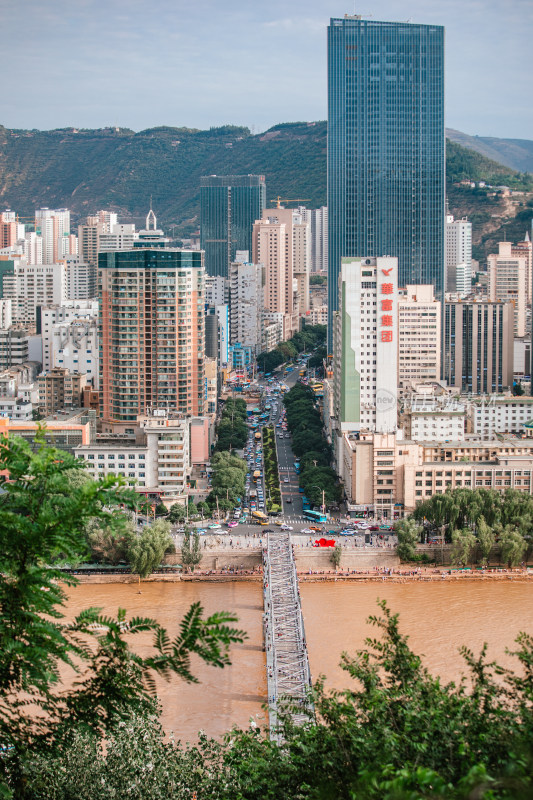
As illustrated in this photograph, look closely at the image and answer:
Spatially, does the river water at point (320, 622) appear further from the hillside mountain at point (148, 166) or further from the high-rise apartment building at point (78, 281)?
the hillside mountain at point (148, 166)

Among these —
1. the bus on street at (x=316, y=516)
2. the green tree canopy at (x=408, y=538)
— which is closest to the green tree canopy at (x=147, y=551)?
the bus on street at (x=316, y=516)

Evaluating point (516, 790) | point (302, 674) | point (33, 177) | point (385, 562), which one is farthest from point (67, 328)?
point (33, 177)

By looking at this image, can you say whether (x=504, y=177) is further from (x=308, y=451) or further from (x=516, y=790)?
(x=516, y=790)

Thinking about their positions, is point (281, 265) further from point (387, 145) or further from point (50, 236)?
point (50, 236)

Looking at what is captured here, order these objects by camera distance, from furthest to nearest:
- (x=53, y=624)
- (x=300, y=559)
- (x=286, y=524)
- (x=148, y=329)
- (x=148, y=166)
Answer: (x=148, y=166)
(x=148, y=329)
(x=286, y=524)
(x=300, y=559)
(x=53, y=624)

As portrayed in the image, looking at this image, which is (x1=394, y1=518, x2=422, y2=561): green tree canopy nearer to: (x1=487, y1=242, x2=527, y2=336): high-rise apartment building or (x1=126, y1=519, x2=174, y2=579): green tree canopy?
(x1=126, y1=519, x2=174, y2=579): green tree canopy

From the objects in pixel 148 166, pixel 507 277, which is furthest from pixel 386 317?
pixel 148 166

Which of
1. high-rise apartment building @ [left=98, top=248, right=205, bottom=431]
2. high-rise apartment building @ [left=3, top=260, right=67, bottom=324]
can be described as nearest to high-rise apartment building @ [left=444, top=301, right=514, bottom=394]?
high-rise apartment building @ [left=98, top=248, right=205, bottom=431]
